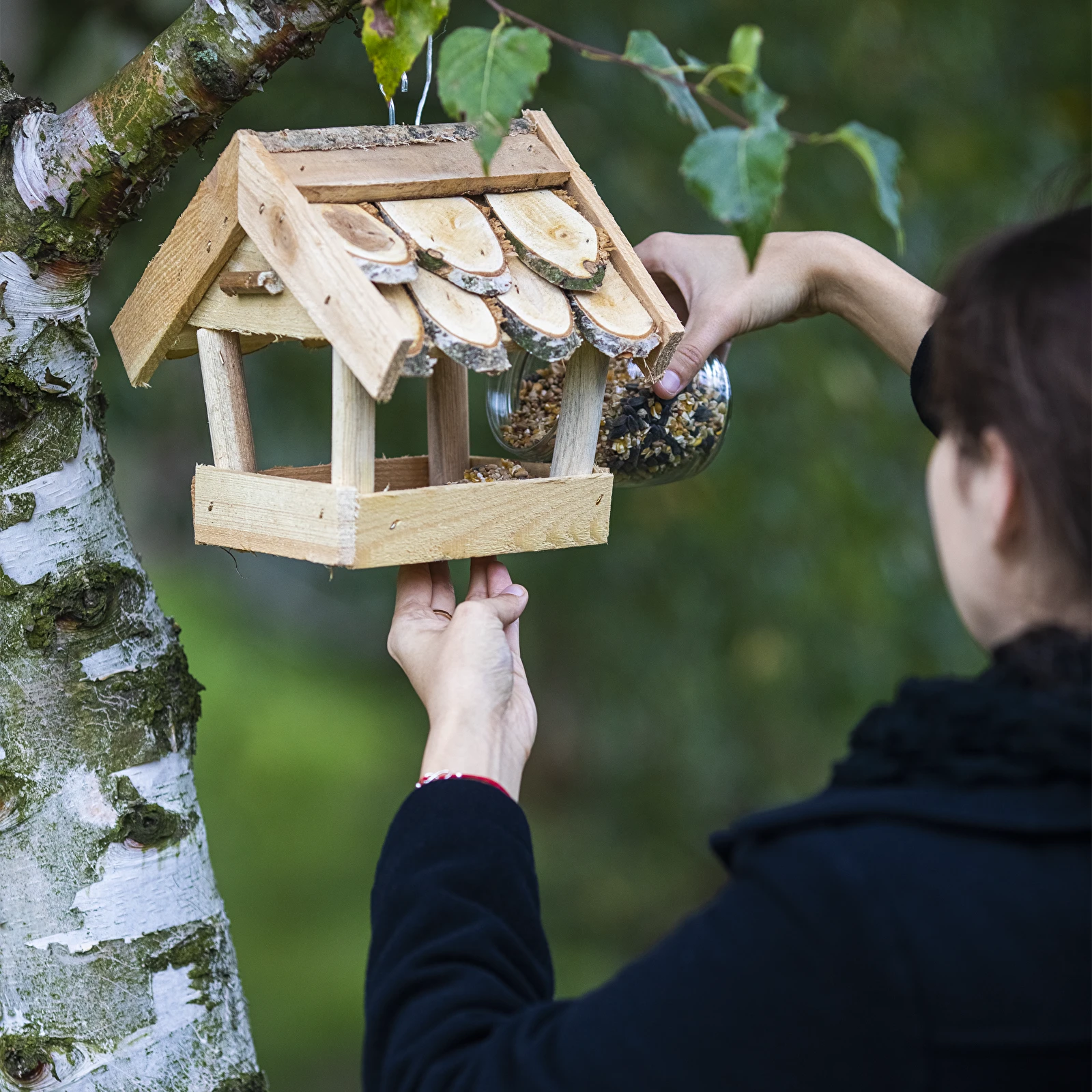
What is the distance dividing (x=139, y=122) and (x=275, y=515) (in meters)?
0.38

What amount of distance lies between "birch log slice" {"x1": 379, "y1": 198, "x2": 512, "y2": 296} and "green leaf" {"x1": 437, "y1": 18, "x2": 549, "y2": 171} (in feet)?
0.88

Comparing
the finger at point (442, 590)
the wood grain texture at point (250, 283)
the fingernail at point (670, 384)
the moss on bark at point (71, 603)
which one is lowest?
the finger at point (442, 590)

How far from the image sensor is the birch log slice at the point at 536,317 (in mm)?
1189

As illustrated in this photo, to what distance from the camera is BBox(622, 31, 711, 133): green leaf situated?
0.91 meters

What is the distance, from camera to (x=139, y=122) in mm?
1167

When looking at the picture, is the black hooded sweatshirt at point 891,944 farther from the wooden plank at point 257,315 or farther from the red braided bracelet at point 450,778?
the wooden plank at point 257,315

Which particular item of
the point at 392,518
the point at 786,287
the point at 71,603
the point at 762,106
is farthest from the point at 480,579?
the point at 762,106

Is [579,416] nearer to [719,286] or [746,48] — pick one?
[719,286]

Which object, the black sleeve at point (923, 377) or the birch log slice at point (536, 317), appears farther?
the black sleeve at point (923, 377)

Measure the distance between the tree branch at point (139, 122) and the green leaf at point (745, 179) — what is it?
48cm

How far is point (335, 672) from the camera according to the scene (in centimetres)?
598

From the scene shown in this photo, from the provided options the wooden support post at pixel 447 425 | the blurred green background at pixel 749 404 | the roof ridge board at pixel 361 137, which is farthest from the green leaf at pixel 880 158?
the blurred green background at pixel 749 404

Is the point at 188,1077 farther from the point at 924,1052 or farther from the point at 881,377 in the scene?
the point at 881,377

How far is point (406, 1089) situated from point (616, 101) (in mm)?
2095
